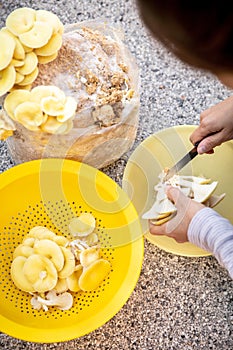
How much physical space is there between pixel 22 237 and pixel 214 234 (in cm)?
34

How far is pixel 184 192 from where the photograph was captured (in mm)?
890

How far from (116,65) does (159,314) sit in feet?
1.44

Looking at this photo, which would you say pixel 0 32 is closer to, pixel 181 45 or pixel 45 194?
pixel 45 194

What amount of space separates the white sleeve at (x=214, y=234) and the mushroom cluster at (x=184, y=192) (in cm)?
6

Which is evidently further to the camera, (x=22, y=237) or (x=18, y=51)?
(x=22, y=237)

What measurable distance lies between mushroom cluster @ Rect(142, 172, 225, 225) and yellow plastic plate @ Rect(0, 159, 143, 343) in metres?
0.04

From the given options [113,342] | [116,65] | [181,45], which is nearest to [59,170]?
[116,65]

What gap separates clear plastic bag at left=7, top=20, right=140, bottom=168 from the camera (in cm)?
84

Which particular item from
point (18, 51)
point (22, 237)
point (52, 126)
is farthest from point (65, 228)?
point (18, 51)

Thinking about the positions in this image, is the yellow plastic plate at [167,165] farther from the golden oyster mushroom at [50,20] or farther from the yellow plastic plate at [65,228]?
the golden oyster mushroom at [50,20]

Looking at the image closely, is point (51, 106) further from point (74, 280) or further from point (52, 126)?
point (74, 280)

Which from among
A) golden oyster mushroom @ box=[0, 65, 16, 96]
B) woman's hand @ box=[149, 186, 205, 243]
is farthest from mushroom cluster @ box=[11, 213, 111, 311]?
golden oyster mushroom @ box=[0, 65, 16, 96]

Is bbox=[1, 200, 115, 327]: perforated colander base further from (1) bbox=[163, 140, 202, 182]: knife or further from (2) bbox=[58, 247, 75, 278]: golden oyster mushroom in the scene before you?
(1) bbox=[163, 140, 202, 182]: knife

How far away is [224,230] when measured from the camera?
765mm
